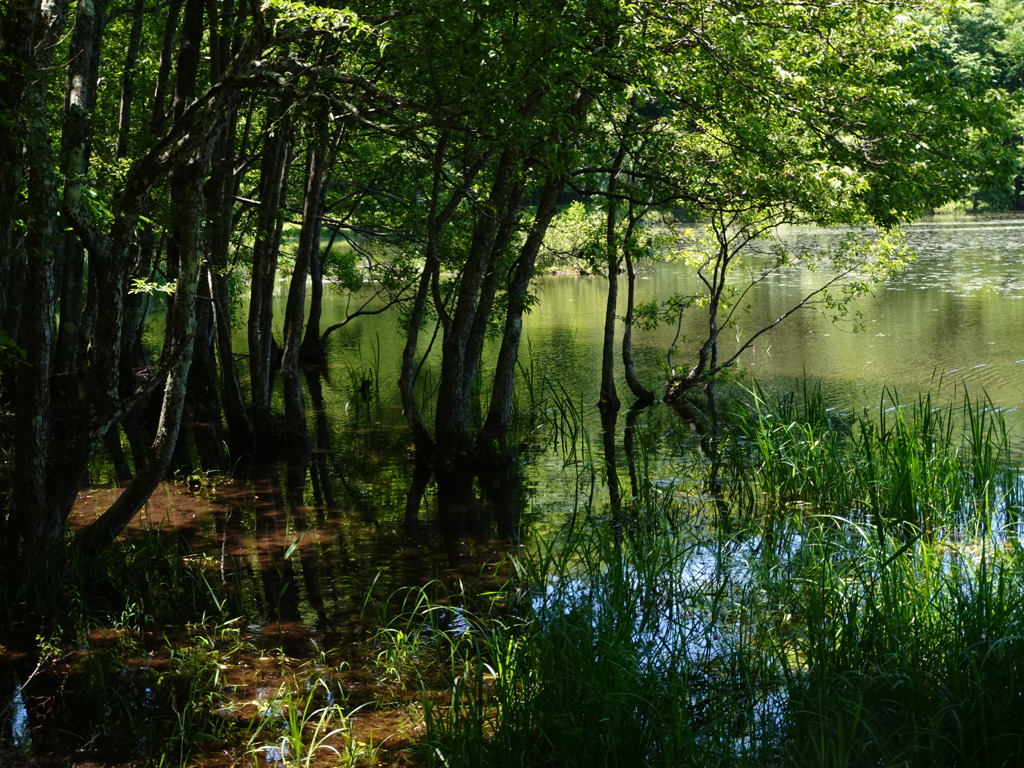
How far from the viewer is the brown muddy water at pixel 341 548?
5.27 metres

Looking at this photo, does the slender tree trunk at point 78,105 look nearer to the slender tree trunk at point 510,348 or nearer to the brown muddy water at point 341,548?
the brown muddy water at point 341,548

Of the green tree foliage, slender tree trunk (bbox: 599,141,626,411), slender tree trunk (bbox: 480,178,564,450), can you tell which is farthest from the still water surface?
slender tree trunk (bbox: 480,178,564,450)

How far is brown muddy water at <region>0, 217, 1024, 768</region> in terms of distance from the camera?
207 inches

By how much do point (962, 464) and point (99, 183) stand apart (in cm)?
875

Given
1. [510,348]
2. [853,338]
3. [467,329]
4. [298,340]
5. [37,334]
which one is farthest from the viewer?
[853,338]

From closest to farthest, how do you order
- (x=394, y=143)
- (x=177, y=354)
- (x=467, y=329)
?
(x=177, y=354) < (x=467, y=329) < (x=394, y=143)

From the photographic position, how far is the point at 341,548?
27.8 feet

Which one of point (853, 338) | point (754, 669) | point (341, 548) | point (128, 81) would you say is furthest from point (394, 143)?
point (853, 338)

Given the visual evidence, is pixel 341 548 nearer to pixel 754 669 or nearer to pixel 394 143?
pixel 754 669

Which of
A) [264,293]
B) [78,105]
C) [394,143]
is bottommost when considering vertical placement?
[264,293]

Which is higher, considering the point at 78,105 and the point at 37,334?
the point at 78,105

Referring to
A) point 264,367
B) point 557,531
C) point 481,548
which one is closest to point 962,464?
point 557,531

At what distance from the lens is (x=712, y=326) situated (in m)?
14.8

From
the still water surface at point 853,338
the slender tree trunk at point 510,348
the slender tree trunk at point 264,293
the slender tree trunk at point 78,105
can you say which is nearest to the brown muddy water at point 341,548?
the still water surface at point 853,338
